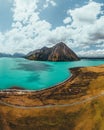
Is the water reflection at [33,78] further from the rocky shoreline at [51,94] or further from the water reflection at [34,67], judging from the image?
the rocky shoreline at [51,94]

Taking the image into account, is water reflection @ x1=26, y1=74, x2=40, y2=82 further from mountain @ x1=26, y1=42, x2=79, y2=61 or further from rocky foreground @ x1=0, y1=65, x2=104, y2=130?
mountain @ x1=26, y1=42, x2=79, y2=61

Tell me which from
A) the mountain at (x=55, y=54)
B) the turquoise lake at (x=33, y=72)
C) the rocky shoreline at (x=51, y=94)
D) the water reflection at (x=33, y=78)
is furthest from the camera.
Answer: the mountain at (x=55, y=54)

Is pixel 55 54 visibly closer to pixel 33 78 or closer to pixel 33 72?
pixel 33 72

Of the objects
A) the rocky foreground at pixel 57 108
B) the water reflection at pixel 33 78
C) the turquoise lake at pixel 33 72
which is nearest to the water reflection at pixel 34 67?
the turquoise lake at pixel 33 72

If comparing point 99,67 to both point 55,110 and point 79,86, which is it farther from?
point 55,110

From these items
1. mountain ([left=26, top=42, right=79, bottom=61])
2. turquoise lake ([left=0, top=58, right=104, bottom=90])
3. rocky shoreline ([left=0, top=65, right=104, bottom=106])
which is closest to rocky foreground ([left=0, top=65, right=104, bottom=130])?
rocky shoreline ([left=0, top=65, right=104, bottom=106])

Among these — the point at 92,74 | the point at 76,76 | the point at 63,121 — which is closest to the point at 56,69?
the point at 76,76

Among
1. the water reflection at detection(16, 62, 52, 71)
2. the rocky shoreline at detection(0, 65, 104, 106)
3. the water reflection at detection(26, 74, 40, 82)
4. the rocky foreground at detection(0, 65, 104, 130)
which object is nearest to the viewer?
the rocky foreground at detection(0, 65, 104, 130)
